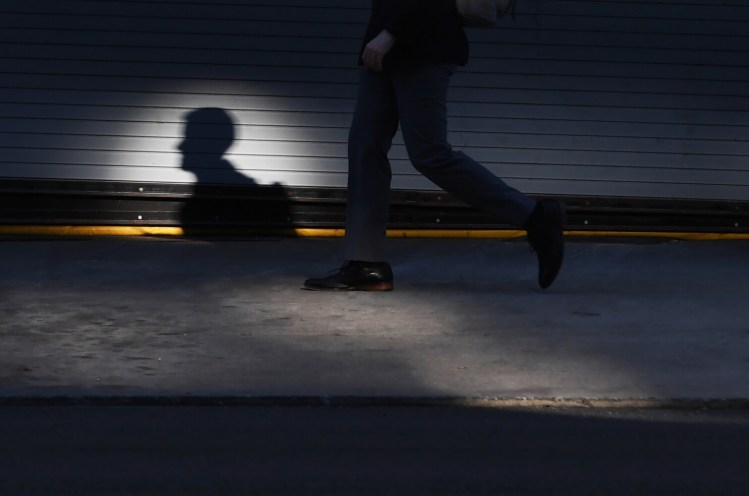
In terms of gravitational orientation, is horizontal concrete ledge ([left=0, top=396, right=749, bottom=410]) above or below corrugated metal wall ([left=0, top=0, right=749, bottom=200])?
below

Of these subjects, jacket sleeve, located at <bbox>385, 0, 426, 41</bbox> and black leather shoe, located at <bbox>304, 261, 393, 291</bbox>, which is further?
black leather shoe, located at <bbox>304, 261, 393, 291</bbox>

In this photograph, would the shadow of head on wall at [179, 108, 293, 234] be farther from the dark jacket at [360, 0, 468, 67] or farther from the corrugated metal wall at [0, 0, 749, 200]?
the dark jacket at [360, 0, 468, 67]

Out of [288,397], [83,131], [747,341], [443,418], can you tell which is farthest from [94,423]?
[83,131]

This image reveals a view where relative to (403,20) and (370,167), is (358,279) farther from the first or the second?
(403,20)

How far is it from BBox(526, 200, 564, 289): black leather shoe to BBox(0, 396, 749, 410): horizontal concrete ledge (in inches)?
68.9

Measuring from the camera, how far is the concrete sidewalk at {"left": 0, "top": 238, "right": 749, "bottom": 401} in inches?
211

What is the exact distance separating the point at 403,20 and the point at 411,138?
22.1 inches

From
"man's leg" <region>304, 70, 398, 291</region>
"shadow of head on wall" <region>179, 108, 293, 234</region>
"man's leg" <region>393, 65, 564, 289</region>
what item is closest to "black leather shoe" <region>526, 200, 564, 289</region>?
"man's leg" <region>393, 65, 564, 289</region>

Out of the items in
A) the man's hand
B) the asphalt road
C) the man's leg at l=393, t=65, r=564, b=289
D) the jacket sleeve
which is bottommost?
the asphalt road

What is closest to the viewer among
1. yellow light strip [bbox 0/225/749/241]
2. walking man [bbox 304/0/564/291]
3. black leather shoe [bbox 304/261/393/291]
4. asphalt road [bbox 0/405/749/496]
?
asphalt road [bbox 0/405/749/496]

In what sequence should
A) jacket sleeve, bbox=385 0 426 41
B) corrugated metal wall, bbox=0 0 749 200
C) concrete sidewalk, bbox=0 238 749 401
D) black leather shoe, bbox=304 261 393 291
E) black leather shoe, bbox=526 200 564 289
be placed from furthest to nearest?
corrugated metal wall, bbox=0 0 749 200 → black leather shoe, bbox=304 261 393 291 → black leather shoe, bbox=526 200 564 289 → jacket sleeve, bbox=385 0 426 41 → concrete sidewalk, bbox=0 238 749 401

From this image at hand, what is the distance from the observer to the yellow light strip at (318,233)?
902 cm


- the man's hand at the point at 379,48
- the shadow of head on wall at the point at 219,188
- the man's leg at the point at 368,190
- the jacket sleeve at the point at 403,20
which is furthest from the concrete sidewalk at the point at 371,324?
the jacket sleeve at the point at 403,20

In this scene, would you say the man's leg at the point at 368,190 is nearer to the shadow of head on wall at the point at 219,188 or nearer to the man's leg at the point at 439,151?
the man's leg at the point at 439,151
